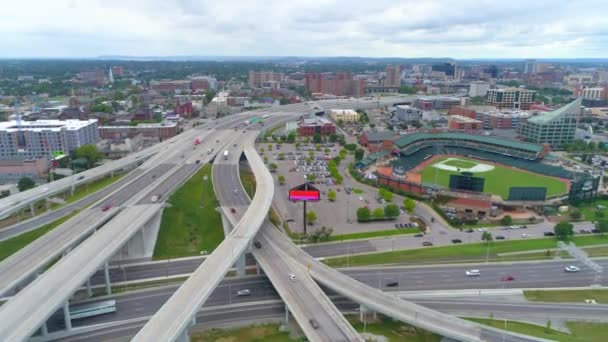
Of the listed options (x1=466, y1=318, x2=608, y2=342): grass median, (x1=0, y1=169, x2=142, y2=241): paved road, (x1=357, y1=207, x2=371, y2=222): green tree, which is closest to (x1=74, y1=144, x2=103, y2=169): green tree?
(x1=0, y1=169, x2=142, y2=241): paved road

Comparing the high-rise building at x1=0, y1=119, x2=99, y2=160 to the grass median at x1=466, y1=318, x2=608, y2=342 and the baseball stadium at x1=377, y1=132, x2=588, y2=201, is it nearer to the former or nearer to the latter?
the baseball stadium at x1=377, y1=132, x2=588, y2=201

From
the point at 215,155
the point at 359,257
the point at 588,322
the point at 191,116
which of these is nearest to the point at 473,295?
the point at 588,322

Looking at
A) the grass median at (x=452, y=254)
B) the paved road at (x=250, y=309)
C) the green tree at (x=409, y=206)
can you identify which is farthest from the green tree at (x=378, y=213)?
the paved road at (x=250, y=309)

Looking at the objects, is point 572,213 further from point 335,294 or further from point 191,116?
point 191,116

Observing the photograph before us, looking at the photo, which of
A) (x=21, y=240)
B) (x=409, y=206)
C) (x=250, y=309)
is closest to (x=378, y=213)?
(x=409, y=206)

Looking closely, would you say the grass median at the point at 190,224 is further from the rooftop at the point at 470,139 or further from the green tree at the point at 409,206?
the rooftop at the point at 470,139
